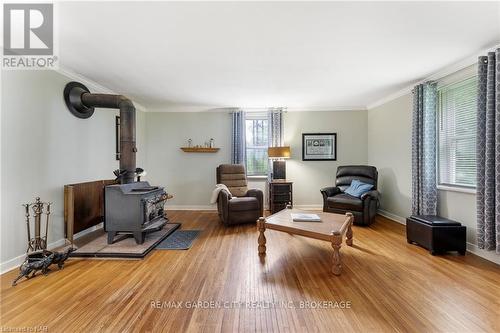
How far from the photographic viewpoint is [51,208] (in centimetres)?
282

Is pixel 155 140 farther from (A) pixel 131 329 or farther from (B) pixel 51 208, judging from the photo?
(A) pixel 131 329

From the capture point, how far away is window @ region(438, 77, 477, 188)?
285cm

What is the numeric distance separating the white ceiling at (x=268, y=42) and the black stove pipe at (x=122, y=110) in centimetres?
33

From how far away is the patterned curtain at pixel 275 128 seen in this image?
5059 mm

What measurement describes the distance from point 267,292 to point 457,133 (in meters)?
3.36

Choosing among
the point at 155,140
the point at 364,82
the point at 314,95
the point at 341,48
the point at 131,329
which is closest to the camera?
the point at 131,329

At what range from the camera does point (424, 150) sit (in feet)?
11.0

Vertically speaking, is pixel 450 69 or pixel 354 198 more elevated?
pixel 450 69

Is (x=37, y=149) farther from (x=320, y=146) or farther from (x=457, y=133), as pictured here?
(x=457, y=133)

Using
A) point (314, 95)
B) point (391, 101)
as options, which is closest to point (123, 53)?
point (314, 95)

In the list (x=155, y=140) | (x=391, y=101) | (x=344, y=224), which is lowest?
(x=344, y=224)

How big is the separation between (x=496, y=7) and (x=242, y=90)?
2.98 metres

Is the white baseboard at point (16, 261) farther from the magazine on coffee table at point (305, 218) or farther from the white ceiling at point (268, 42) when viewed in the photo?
the magazine on coffee table at point (305, 218)

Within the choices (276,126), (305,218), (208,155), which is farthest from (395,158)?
(208,155)
